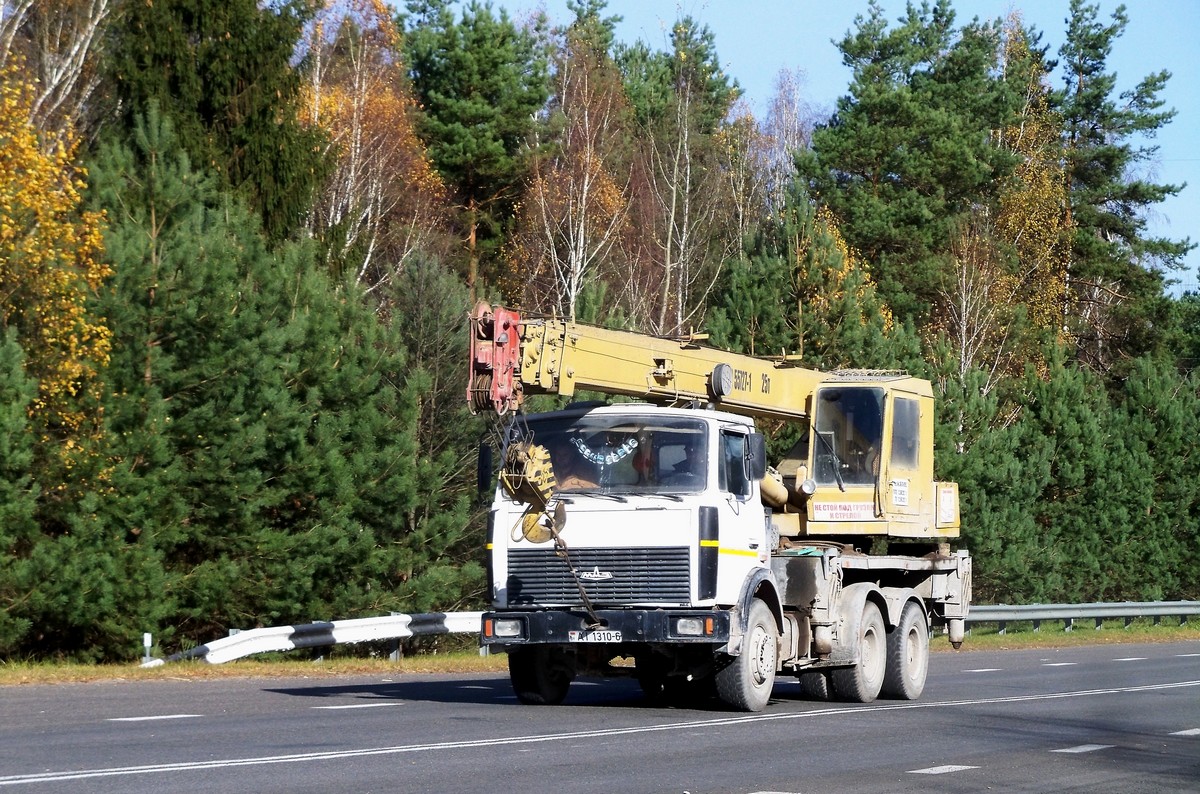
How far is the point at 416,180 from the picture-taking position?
5119cm

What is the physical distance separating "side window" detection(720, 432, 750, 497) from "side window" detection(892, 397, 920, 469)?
3.65 m

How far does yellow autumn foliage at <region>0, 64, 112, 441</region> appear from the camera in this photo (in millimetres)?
23531

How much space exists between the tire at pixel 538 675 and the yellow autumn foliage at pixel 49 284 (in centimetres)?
1016

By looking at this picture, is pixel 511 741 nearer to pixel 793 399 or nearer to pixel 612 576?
pixel 612 576

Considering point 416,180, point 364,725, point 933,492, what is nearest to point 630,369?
point 364,725

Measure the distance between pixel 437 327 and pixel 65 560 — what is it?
9.37 m

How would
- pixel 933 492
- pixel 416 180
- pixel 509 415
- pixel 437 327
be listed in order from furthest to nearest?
1. pixel 416 180
2. pixel 437 327
3. pixel 933 492
4. pixel 509 415

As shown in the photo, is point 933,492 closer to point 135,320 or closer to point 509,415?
point 509,415

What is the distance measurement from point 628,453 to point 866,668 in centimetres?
423

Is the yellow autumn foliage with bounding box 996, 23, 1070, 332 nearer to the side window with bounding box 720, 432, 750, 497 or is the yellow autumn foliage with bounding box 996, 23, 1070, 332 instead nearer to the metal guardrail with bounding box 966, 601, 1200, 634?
the metal guardrail with bounding box 966, 601, 1200, 634

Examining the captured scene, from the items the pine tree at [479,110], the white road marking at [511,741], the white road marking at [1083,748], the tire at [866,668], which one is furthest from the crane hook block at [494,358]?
the pine tree at [479,110]

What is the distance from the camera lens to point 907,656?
18656 millimetres

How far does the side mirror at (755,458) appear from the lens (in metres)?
15.8

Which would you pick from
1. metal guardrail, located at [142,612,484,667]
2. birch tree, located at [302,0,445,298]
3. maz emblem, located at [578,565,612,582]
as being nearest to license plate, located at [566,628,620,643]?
maz emblem, located at [578,565,612,582]
